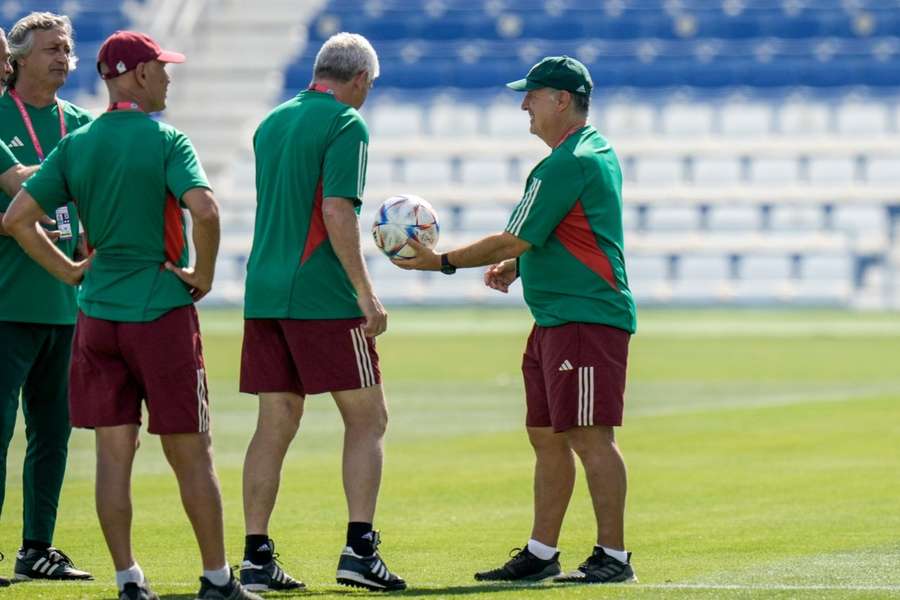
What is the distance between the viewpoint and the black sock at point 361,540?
7.22 metres

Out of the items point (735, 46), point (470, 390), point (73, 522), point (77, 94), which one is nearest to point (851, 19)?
point (735, 46)

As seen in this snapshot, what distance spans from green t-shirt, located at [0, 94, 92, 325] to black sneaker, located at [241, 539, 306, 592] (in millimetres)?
1390

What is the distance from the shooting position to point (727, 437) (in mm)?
14969

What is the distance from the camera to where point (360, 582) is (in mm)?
7152

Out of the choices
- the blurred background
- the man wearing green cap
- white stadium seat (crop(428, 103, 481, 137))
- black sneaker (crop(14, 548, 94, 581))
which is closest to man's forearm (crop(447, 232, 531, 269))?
the man wearing green cap

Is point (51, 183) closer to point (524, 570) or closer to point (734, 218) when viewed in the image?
point (524, 570)

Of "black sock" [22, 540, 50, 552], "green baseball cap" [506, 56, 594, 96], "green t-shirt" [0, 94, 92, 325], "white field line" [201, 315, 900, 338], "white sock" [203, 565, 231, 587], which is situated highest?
"green baseball cap" [506, 56, 594, 96]

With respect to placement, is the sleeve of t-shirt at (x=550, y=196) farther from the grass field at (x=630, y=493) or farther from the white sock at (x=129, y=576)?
the white sock at (x=129, y=576)

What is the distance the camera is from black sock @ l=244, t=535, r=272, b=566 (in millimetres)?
7293

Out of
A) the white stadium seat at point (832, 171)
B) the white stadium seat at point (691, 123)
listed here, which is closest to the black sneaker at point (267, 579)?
the white stadium seat at point (691, 123)

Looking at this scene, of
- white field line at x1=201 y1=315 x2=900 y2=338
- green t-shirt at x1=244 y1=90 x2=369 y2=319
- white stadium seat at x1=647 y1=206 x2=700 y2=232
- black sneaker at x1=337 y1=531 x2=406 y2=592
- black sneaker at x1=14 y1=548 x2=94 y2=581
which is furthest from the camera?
white stadium seat at x1=647 y1=206 x2=700 y2=232

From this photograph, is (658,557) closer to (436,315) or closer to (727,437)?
(727,437)

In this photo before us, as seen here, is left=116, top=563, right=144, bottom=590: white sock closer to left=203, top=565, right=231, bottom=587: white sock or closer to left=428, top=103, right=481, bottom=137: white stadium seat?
left=203, top=565, right=231, bottom=587: white sock

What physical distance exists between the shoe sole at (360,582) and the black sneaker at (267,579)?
0.17 metres
